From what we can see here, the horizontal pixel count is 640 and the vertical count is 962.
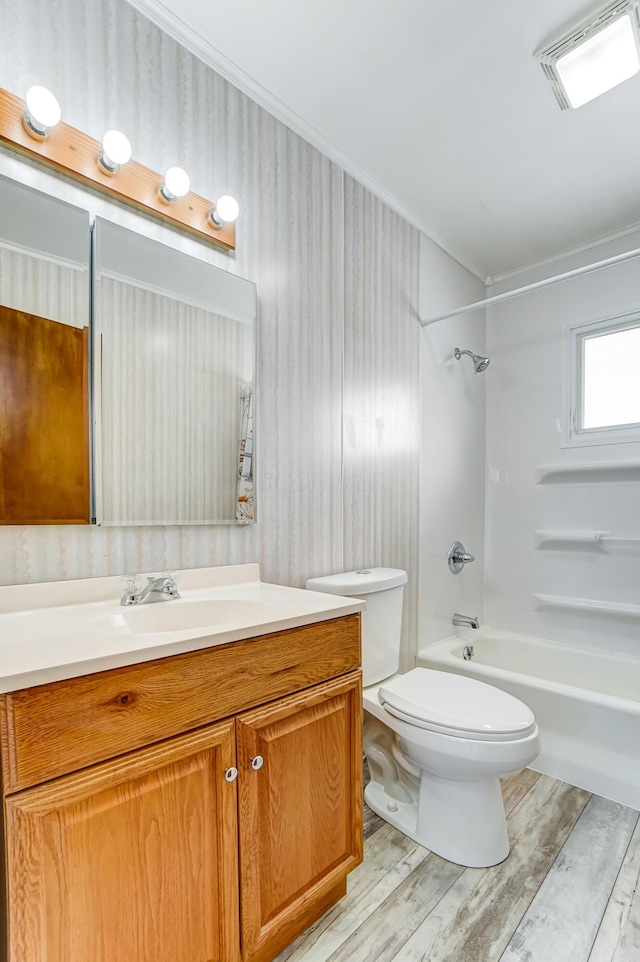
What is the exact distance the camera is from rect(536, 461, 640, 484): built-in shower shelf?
2.40 metres

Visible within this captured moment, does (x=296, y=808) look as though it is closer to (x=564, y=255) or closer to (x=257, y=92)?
(x=257, y=92)

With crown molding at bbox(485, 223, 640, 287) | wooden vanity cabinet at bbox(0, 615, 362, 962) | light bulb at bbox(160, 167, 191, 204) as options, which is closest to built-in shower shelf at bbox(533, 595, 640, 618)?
wooden vanity cabinet at bbox(0, 615, 362, 962)

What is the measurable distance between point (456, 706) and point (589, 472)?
1.60 m

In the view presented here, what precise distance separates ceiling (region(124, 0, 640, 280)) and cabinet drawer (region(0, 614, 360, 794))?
175 centimetres

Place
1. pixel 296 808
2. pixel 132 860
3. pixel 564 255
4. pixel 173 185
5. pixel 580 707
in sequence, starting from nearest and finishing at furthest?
pixel 132 860
pixel 296 808
pixel 173 185
pixel 580 707
pixel 564 255

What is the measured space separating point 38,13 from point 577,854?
276 centimetres

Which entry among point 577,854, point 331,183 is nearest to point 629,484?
point 577,854

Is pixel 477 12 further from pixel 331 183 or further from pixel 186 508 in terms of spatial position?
pixel 186 508

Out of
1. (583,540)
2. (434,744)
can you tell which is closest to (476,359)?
(583,540)

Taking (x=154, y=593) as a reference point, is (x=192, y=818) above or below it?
below

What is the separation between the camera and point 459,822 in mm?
1511

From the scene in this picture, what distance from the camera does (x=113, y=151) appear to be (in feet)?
4.17

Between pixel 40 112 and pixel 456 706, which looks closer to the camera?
pixel 40 112

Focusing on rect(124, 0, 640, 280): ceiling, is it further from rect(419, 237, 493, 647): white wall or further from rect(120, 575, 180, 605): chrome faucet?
rect(120, 575, 180, 605): chrome faucet
